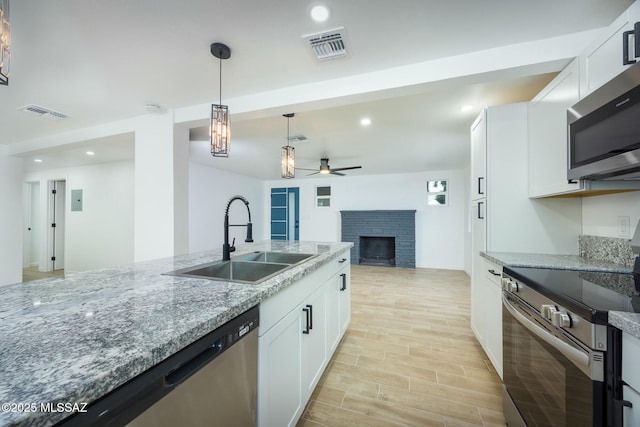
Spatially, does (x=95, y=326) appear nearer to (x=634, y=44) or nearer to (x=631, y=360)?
(x=631, y=360)

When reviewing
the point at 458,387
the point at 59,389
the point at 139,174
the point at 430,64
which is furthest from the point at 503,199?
the point at 139,174

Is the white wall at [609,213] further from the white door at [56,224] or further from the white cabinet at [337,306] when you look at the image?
the white door at [56,224]

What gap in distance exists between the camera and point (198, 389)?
0.74m

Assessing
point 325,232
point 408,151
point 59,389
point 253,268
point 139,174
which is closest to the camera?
point 59,389

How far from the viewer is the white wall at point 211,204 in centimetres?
543

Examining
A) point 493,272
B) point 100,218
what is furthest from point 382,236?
point 100,218

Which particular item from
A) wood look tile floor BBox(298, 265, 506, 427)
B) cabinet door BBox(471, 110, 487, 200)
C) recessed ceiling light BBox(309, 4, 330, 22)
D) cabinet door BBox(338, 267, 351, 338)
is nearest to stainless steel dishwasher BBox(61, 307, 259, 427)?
wood look tile floor BBox(298, 265, 506, 427)

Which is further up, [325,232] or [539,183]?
[539,183]

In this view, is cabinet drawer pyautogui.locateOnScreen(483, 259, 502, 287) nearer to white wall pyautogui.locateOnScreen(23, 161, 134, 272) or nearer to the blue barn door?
the blue barn door

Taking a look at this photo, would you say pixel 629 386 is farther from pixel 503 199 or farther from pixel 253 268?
pixel 253 268

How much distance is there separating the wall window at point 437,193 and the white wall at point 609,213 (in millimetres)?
4181

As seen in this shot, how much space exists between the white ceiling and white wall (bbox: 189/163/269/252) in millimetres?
2410

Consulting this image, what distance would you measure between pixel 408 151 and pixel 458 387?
3453 mm

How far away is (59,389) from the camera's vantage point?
17.6 inches
